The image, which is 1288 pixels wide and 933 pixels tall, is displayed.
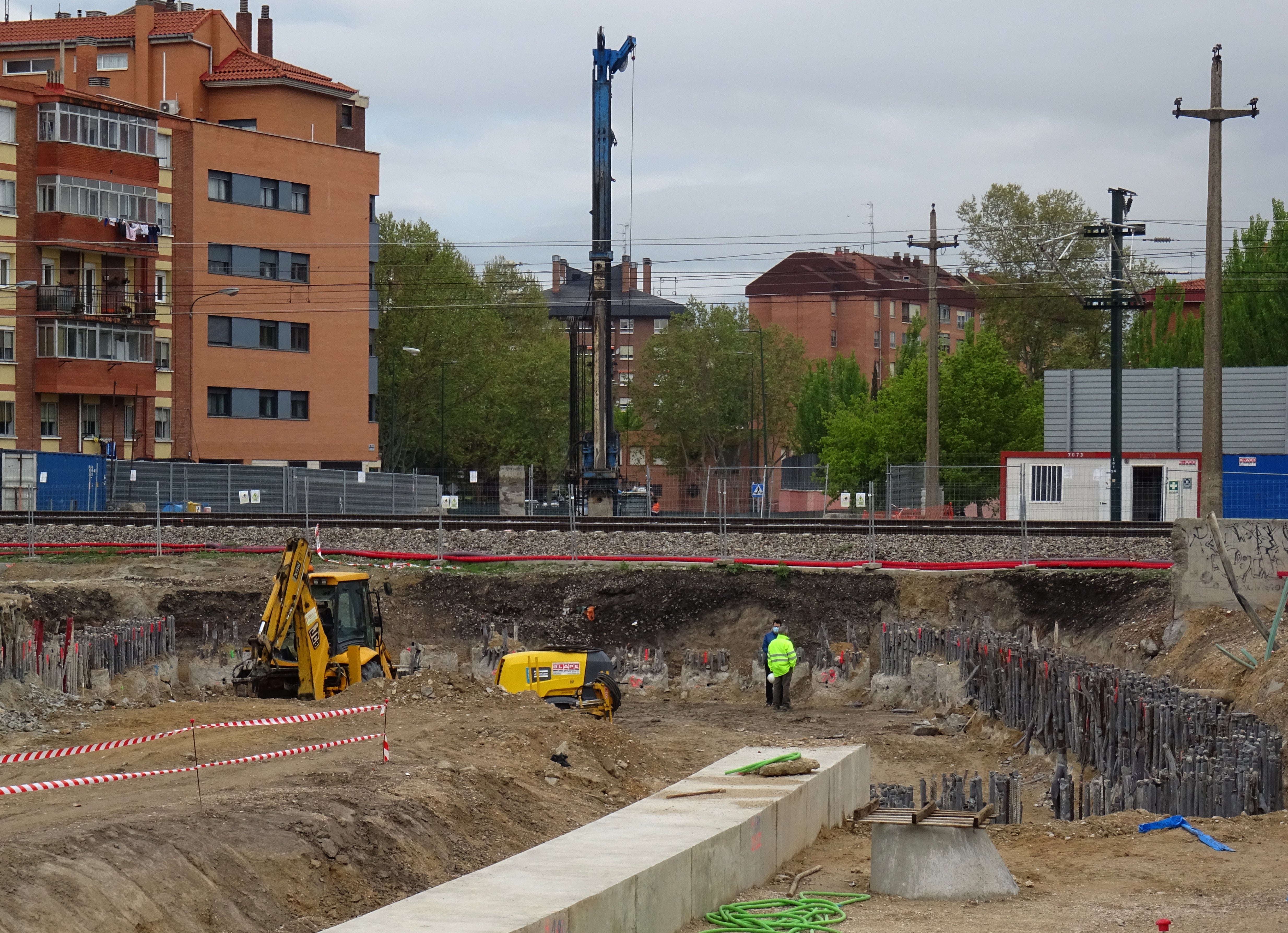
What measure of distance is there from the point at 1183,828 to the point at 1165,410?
3744 centimetres

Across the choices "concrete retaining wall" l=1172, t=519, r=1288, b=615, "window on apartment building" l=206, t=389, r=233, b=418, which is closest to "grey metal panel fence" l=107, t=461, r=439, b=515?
"window on apartment building" l=206, t=389, r=233, b=418

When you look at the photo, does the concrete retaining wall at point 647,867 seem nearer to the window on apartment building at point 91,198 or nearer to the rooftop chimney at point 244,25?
the window on apartment building at point 91,198

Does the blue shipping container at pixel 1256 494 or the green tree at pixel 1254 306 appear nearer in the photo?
the blue shipping container at pixel 1256 494

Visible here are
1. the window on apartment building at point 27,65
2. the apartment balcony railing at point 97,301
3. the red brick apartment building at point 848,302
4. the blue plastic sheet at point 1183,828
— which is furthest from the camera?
the red brick apartment building at point 848,302

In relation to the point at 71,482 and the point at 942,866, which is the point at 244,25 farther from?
the point at 942,866

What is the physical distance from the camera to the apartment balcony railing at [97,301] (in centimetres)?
5250

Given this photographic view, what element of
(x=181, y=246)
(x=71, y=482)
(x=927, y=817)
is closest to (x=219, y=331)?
(x=181, y=246)

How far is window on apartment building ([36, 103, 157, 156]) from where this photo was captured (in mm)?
51719

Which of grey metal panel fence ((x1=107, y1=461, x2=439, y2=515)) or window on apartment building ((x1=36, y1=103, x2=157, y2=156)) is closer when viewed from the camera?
grey metal panel fence ((x1=107, y1=461, x2=439, y2=515))

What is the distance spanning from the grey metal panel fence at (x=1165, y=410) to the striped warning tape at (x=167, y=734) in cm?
3403

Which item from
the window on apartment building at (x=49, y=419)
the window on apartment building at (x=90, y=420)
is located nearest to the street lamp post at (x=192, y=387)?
the window on apartment building at (x=90, y=420)

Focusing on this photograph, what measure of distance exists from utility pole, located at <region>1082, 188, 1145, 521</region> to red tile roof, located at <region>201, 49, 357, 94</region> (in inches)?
1491

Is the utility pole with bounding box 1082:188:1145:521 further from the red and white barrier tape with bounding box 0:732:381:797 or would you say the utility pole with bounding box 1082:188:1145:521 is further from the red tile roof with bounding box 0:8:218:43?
A: the red tile roof with bounding box 0:8:218:43

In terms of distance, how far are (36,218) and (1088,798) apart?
48.4 meters
